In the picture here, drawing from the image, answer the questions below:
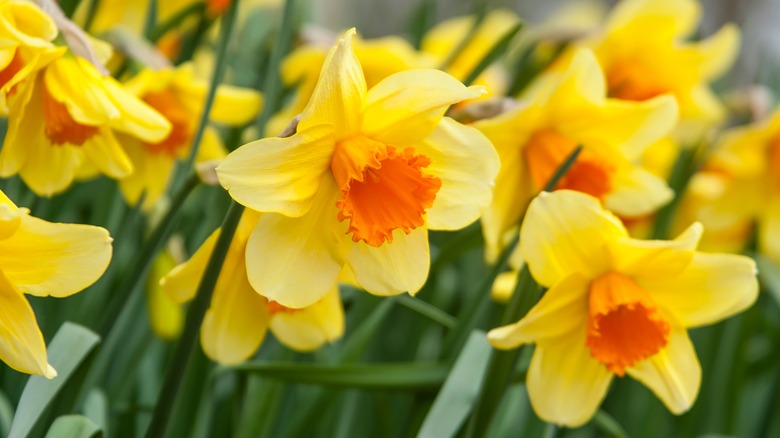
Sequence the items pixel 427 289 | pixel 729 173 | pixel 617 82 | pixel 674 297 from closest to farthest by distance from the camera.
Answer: pixel 674 297 < pixel 427 289 < pixel 617 82 < pixel 729 173

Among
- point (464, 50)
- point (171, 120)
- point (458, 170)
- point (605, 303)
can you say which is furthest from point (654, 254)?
point (464, 50)

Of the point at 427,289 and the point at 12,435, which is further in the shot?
the point at 427,289

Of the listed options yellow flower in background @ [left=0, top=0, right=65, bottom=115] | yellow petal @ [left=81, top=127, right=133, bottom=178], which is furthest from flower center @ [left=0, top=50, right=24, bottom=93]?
yellow petal @ [left=81, top=127, right=133, bottom=178]

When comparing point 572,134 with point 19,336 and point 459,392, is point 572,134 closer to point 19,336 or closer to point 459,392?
point 459,392

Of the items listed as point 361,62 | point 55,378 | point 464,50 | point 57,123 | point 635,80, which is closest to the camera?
point 55,378

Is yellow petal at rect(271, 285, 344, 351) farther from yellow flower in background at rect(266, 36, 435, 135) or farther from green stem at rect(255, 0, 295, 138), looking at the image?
yellow flower in background at rect(266, 36, 435, 135)

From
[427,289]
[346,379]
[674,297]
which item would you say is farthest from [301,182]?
[427,289]

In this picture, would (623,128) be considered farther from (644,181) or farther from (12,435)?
(12,435)
